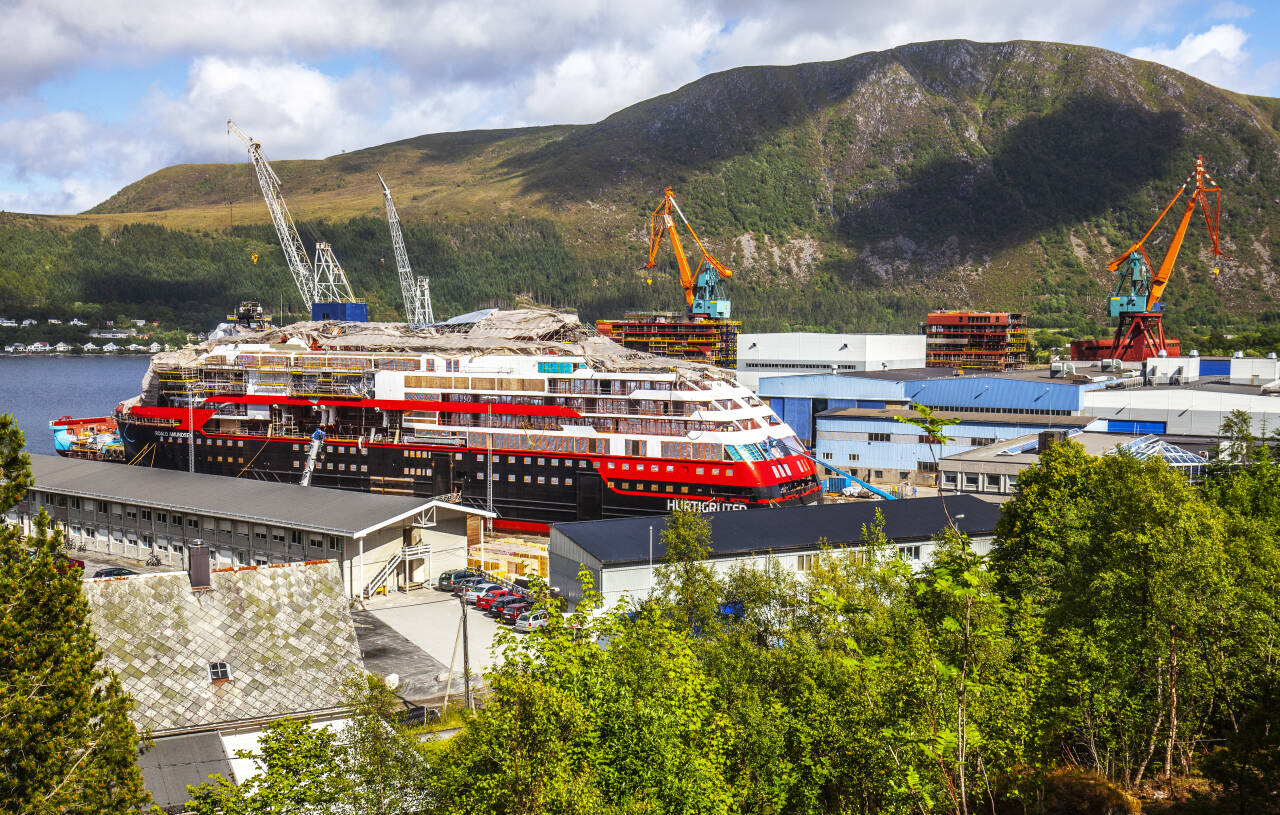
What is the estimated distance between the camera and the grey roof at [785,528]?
31.0 m

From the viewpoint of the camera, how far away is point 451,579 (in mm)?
38656

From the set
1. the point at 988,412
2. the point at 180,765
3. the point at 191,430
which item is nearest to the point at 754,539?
the point at 180,765

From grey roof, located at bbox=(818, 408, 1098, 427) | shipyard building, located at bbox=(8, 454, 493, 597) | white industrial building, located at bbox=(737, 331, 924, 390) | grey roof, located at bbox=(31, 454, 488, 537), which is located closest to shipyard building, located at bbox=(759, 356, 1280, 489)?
grey roof, located at bbox=(818, 408, 1098, 427)

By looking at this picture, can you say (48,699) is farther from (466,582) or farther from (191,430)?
(191,430)

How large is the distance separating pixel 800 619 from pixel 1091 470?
1240cm

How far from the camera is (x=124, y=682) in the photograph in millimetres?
21391

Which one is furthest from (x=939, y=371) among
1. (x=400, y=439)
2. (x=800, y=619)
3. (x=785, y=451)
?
(x=800, y=619)

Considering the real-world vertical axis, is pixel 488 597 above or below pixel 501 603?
below

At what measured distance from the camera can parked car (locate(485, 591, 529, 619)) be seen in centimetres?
3456

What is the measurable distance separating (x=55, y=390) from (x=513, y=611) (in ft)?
441

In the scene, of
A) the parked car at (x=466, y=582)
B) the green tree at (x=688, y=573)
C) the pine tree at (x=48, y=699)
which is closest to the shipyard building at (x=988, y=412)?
the parked car at (x=466, y=582)

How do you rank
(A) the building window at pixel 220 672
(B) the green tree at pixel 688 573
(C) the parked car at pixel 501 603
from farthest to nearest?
1. (C) the parked car at pixel 501 603
2. (B) the green tree at pixel 688 573
3. (A) the building window at pixel 220 672

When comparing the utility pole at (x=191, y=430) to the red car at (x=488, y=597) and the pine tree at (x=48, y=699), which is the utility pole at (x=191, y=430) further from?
the pine tree at (x=48, y=699)

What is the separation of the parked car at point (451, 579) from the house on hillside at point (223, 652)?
1325 cm
